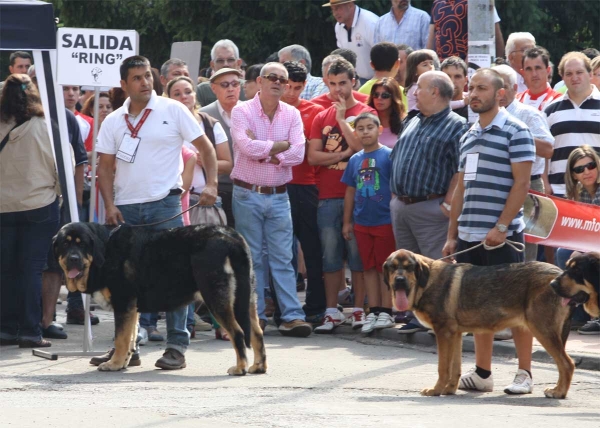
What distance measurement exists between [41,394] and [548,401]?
11.6ft

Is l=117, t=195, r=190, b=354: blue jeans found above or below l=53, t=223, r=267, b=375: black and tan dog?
above

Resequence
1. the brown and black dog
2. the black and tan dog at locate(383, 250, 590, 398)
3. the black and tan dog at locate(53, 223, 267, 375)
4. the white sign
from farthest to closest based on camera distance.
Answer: the white sign < the black and tan dog at locate(53, 223, 267, 375) < the black and tan dog at locate(383, 250, 590, 398) < the brown and black dog

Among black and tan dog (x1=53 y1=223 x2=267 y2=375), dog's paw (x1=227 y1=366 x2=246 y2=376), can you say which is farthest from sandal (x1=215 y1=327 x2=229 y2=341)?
dog's paw (x1=227 y1=366 x2=246 y2=376)

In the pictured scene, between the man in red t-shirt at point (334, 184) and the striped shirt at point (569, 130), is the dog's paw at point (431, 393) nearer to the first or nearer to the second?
the man in red t-shirt at point (334, 184)

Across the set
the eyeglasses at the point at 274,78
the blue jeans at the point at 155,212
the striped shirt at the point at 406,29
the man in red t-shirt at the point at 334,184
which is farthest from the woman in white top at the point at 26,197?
the striped shirt at the point at 406,29

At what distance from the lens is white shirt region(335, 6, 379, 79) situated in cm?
1531

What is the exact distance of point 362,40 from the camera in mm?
15344

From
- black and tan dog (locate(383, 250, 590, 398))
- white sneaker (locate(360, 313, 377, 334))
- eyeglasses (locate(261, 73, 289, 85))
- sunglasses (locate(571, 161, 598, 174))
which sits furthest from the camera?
white sneaker (locate(360, 313, 377, 334))

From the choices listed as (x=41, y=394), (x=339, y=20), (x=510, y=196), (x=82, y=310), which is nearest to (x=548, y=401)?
(x=510, y=196)

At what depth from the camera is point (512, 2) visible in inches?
725

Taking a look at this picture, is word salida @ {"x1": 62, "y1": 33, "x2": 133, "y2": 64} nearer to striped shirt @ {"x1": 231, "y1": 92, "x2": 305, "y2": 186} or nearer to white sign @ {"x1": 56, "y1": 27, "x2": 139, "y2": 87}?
white sign @ {"x1": 56, "y1": 27, "x2": 139, "y2": 87}

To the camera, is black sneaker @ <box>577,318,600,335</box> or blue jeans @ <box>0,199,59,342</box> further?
black sneaker @ <box>577,318,600,335</box>

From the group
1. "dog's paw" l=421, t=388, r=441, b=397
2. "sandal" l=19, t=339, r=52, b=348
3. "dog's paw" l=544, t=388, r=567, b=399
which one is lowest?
"sandal" l=19, t=339, r=52, b=348

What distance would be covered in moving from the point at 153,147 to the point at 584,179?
13.3ft
